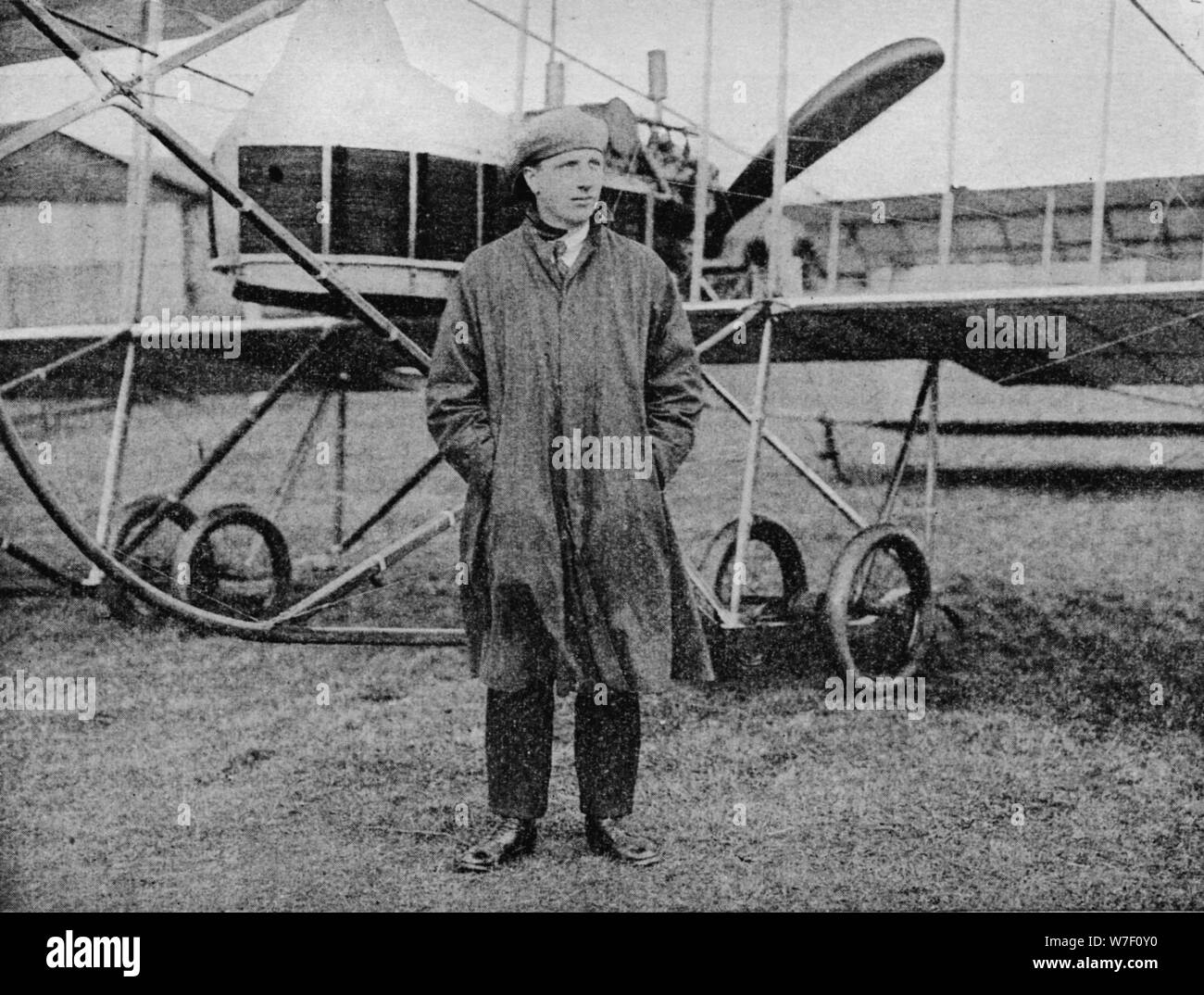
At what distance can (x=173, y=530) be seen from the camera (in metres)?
9.12

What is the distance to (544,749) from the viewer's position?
10.9 ft

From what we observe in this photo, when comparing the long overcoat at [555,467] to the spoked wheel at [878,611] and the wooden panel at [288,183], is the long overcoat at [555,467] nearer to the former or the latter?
the wooden panel at [288,183]

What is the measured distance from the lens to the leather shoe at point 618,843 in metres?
3.36

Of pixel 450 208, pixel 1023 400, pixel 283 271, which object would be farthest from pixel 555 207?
pixel 1023 400

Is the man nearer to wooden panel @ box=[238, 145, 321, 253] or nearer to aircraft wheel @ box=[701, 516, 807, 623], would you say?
wooden panel @ box=[238, 145, 321, 253]

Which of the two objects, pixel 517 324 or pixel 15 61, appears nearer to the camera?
pixel 517 324

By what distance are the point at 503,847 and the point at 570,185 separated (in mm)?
1934

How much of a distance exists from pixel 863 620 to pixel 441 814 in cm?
257

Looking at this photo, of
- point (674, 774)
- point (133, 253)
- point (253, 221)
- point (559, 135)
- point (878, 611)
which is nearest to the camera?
point (559, 135)

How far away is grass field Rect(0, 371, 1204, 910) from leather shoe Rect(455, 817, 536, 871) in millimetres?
52

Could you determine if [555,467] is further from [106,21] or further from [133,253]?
[106,21]

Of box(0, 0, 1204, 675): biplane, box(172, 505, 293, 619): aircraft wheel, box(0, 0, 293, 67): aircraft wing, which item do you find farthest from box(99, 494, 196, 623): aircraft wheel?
box(0, 0, 293, 67): aircraft wing

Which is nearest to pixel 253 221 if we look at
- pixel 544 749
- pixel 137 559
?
pixel 544 749
